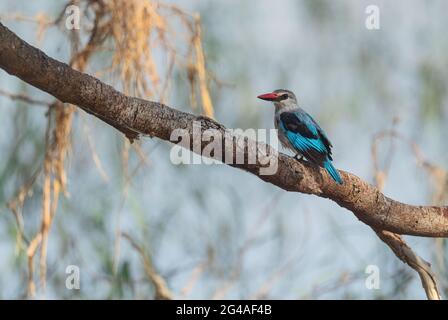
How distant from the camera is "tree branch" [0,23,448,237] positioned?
2467mm

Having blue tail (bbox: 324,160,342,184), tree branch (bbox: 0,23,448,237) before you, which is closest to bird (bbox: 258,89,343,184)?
blue tail (bbox: 324,160,342,184)

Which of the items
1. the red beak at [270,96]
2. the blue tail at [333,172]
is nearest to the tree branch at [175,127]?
the blue tail at [333,172]

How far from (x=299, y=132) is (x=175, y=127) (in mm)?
1326

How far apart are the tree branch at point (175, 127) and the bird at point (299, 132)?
0.39 ft

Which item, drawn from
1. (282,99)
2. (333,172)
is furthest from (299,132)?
(333,172)

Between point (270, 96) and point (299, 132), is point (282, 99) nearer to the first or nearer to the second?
point (270, 96)

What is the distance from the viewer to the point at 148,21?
3363 millimetres

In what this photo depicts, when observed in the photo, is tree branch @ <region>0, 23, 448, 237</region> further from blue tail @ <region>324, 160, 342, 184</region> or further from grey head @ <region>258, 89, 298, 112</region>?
grey head @ <region>258, 89, 298, 112</region>

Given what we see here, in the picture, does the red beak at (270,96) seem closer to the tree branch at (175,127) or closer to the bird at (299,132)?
A: the bird at (299,132)

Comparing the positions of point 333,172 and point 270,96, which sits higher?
point 270,96

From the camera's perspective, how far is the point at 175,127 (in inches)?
105

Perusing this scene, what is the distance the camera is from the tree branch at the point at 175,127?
8.09 ft
